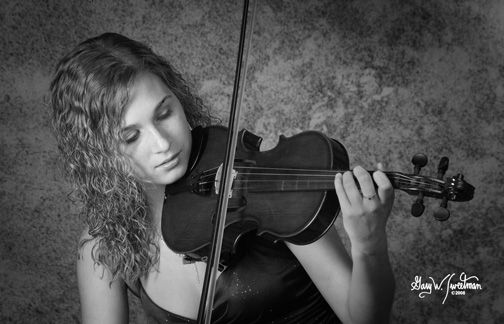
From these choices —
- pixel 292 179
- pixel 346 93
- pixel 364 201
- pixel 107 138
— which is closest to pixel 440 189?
pixel 364 201

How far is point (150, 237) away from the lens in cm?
137

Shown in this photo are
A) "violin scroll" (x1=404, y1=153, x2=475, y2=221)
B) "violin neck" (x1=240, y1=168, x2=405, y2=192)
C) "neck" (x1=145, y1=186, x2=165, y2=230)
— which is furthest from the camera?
"neck" (x1=145, y1=186, x2=165, y2=230)

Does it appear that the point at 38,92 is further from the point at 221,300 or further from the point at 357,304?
the point at 357,304

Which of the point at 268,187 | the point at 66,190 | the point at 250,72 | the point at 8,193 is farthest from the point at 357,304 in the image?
the point at 8,193

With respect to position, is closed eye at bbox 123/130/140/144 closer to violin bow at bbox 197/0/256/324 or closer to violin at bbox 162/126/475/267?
violin at bbox 162/126/475/267

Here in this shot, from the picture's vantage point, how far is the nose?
1146 mm

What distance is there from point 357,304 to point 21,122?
4.26 feet

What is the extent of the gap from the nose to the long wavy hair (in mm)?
73

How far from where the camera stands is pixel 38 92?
189 centimetres

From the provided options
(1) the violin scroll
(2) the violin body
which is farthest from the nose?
(1) the violin scroll

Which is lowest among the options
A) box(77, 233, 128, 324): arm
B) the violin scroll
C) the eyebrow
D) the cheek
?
box(77, 233, 128, 324): arm

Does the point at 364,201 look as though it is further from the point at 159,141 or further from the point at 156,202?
the point at 156,202

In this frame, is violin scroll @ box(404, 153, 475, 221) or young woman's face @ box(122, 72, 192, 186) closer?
violin scroll @ box(404, 153, 475, 221)

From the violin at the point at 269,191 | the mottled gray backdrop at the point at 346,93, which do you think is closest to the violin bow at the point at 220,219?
the violin at the point at 269,191
